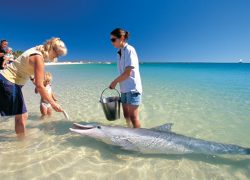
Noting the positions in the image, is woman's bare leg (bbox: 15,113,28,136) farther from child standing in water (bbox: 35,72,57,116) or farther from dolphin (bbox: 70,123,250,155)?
child standing in water (bbox: 35,72,57,116)

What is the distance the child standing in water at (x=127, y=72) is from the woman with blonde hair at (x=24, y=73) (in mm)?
1228

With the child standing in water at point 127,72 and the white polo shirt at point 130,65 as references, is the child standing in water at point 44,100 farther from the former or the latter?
the white polo shirt at point 130,65

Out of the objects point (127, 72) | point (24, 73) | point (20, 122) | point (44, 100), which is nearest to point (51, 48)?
point (24, 73)

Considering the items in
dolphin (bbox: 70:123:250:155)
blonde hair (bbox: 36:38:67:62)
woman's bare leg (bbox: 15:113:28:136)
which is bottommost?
dolphin (bbox: 70:123:250:155)

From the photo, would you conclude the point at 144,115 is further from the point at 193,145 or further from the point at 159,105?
the point at 193,145

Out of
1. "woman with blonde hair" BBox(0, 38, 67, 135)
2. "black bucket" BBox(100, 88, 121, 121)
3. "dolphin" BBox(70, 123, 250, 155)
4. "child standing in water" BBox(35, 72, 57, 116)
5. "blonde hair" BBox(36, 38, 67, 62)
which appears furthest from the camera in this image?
"child standing in water" BBox(35, 72, 57, 116)

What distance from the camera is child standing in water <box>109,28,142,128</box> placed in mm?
4566

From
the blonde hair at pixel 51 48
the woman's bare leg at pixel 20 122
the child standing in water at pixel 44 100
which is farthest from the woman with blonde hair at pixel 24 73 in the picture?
the child standing in water at pixel 44 100

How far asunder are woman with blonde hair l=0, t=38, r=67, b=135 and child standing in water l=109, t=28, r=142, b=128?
123cm

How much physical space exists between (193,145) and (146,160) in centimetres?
96

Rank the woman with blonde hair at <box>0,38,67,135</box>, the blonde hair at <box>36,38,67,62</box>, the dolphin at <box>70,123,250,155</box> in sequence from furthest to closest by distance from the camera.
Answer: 1. the dolphin at <box>70,123,250,155</box>
2. the blonde hair at <box>36,38,67,62</box>
3. the woman with blonde hair at <box>0,38,67,135</box>

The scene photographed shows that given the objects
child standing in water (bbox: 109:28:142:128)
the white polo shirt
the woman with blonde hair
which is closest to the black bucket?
child standing in water (bbox: 109:28:142:128)

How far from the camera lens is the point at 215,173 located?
371cm

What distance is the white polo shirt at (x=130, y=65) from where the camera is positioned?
15.0 feet
